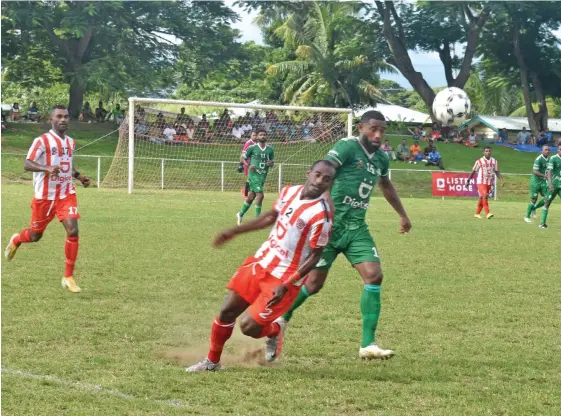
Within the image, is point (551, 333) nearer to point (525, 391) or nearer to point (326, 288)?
point (525, 391)

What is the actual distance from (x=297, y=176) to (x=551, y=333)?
23136 mm

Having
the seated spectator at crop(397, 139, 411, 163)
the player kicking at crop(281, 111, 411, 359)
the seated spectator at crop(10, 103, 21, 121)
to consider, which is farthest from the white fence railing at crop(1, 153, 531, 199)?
Result: the player kicking at crop(281, 111, 411, 359)

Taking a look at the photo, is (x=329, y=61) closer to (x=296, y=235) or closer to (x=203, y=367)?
(x=296, y=235)

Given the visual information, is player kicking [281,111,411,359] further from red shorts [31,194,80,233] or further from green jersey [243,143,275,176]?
green jersey [243,143,275,176]

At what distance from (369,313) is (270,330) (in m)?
0.88

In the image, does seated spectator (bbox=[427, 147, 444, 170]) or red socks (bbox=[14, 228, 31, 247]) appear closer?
red socks (bbox=[14, 228, 31, 247])

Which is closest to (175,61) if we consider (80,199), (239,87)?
(239,87)

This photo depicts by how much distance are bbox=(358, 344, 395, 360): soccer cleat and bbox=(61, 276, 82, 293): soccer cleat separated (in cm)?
391

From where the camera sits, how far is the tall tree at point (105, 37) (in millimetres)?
40438

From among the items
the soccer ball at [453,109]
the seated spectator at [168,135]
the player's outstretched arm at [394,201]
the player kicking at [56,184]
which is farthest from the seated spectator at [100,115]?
the player's outstretched arm at [394,201]

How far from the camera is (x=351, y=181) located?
7168 millimetres

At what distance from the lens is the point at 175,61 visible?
45.3 metres

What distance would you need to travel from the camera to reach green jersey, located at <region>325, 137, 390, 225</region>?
7.16 m

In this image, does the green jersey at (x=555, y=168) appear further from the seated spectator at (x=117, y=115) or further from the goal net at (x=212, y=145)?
the seated spectator at (x=117, y=115)
